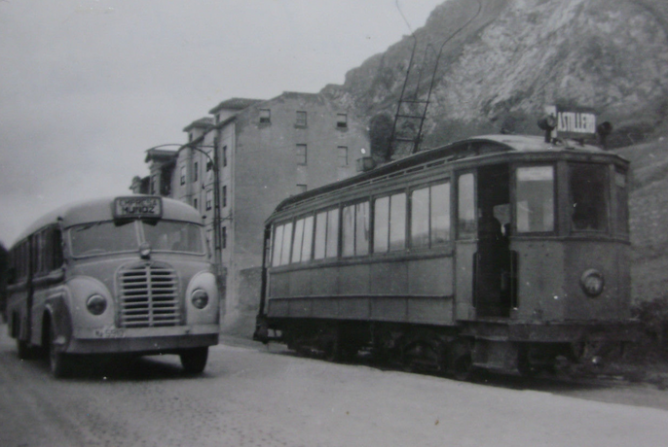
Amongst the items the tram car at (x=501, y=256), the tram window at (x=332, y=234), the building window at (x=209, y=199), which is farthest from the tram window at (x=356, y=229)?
the building window at (x=209, y=199)

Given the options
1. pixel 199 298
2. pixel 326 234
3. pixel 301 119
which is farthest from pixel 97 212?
pixel 301 119

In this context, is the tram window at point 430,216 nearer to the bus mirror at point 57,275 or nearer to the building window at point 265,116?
the bus mirror at point 57,275

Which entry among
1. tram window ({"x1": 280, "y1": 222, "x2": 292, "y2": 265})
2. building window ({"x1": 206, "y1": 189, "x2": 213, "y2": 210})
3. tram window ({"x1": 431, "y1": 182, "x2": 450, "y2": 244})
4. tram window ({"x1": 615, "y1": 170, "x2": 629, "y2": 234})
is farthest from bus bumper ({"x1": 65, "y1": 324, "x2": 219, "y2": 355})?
building window ({"x1": 206, "y1": 189, "x2": 213, "y2": 210})

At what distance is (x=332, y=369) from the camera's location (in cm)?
1373

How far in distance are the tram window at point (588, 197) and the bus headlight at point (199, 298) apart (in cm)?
539

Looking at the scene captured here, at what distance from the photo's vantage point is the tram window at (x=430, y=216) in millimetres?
12684

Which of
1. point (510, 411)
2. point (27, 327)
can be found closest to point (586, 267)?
point (510, 411)

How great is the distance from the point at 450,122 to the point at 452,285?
59.2 meters

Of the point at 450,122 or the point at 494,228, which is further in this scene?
the point at 450,122

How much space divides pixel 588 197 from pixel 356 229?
4.99 m

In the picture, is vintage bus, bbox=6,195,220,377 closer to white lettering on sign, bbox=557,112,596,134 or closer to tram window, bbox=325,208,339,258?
tram window, bbox=325,208,339,258

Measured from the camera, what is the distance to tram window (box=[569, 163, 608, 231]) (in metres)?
11.8

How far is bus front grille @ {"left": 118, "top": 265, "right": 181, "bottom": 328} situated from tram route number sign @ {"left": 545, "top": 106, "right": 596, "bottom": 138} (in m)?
6.04

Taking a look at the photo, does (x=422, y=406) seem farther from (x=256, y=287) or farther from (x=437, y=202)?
(x=256, y=287)
